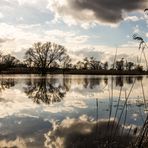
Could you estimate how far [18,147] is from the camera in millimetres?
7223

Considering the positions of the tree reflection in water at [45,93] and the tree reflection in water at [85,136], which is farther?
the tree reflection in water at [45,93]

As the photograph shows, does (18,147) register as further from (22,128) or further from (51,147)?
(22,128)

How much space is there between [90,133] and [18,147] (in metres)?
2.24

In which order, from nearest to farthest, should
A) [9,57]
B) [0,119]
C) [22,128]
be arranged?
[22,128] < [0,119] < [9,57]

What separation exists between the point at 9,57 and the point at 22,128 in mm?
106782

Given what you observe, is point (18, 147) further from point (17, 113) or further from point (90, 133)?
point (17, 113)

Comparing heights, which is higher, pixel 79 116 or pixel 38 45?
pixel 38 45

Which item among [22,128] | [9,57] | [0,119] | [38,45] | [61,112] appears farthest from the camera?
[9,57]

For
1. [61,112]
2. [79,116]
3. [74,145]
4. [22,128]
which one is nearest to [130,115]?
[79,116]

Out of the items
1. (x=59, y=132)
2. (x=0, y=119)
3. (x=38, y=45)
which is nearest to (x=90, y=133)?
(x=59, y=132)

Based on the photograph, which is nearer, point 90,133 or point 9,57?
point 90,133

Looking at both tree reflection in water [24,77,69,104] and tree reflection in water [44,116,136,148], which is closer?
tree reflection in water [44,116,136,148]

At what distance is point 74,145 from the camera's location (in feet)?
23.3

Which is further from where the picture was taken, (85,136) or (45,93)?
(45,93)
